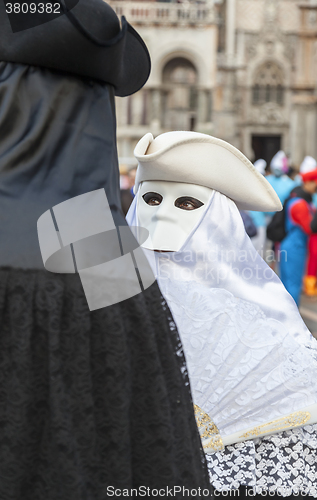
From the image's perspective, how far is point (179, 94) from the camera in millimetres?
27656

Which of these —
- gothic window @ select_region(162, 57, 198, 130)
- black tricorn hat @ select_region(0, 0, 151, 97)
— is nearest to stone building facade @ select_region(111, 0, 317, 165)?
gothic window @ select_region(162, 57, 198, 130)

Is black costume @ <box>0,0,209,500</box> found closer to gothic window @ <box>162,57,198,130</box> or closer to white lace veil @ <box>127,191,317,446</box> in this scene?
white lace veil @ <box>127,191,317,446</box>

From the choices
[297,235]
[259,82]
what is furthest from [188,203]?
[259,82]

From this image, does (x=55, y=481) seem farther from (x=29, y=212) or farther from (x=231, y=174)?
(x=231, y=174)

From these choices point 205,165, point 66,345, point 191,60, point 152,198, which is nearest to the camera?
point 66,345

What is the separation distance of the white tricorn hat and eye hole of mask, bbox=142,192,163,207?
0.08 metres

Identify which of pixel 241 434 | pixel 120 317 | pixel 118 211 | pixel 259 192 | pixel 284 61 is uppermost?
pixel 118 211

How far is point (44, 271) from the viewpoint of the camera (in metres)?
0.90

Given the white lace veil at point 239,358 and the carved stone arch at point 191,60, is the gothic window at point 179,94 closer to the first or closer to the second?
the carved stone arch at point 191,60

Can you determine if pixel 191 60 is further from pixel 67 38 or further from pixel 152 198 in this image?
pixel 67 38

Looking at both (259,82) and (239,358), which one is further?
(259,82)

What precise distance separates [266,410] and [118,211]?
1044 millimetres

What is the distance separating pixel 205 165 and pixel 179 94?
2666cm

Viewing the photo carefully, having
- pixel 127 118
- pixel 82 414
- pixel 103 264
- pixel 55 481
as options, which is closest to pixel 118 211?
pixel 103 264
